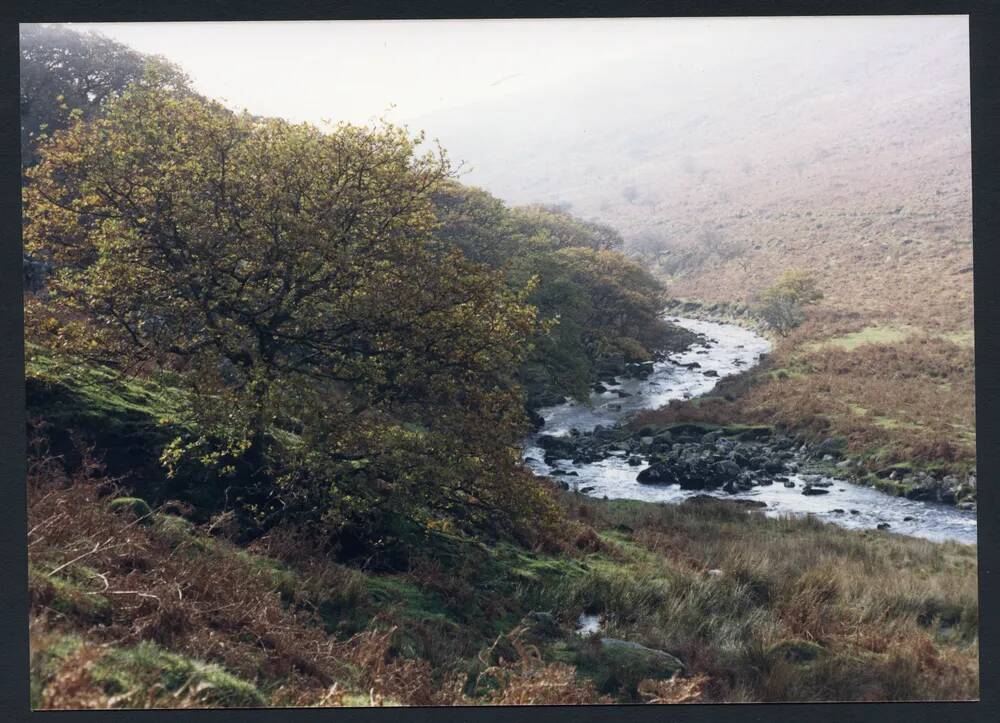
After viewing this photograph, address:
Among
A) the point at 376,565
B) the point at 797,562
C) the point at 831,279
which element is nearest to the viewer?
the point at 376,565

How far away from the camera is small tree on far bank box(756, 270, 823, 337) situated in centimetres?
1243

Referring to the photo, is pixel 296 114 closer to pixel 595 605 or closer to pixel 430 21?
pixel 430 21

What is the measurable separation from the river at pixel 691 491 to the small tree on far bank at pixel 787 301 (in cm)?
102

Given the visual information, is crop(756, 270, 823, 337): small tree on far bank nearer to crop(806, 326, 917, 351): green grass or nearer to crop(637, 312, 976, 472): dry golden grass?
crop(637, 312, 976, 472): dry golden grass

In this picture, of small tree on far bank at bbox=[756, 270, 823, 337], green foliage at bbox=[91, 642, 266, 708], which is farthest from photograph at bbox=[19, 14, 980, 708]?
small tree on far bank at bbox=[756, 270, 823, 337]

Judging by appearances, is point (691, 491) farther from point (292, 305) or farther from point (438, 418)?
point (292, 305)

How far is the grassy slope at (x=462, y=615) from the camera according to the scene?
6293 mm

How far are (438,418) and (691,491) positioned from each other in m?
4.08

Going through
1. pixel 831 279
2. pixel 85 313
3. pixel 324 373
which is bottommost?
pixel 831 279

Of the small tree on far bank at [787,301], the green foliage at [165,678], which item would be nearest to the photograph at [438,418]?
the green foliage at [165,678]

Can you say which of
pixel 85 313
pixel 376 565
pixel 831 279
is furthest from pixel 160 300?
pixel 831 279

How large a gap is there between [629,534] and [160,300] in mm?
6488

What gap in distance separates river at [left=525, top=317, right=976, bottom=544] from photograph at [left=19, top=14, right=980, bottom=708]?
0.06m

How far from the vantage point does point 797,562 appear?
389 inches
